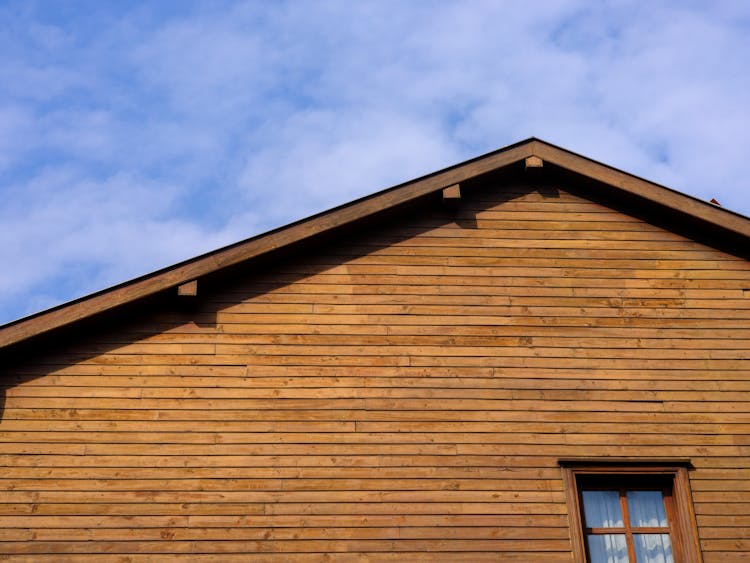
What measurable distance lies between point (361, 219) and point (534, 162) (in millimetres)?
2503

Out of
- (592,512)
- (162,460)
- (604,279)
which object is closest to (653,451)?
(592,512)

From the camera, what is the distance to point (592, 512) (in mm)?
10727

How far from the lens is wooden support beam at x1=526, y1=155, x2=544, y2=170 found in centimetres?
1257

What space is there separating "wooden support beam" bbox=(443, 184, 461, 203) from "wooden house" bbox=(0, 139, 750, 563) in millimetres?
20

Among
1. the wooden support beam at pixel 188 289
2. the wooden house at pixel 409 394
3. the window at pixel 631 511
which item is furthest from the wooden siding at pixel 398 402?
the wooden support beam at pixel 188 289

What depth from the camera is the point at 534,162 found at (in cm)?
1259

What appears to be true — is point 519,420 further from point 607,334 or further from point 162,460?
point 162,460

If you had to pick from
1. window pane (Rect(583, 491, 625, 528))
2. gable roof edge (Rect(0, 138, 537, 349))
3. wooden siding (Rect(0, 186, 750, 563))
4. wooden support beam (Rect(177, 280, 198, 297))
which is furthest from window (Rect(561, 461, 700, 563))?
wooden support beam (Rect(177, 280, 198, 297))

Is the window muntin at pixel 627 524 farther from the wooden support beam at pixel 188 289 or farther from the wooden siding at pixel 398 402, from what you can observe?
the wooden support beam at pixel 188 289

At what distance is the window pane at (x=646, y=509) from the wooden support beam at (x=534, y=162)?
4.37 metres

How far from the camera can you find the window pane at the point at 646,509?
1069 cm

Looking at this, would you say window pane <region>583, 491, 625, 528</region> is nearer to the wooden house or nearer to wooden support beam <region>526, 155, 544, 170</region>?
the wooden house

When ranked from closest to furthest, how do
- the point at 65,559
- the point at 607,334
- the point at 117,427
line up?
the point at 65,559 → the point at 117,427 → the point at 607,334

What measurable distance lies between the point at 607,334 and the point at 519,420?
5.42 ft
